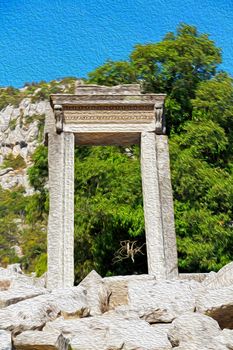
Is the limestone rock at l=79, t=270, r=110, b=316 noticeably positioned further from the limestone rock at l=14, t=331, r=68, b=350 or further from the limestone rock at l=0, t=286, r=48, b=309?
the limestone rock at l=14, t=331, r=68, b=350

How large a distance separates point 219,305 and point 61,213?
4706 mm

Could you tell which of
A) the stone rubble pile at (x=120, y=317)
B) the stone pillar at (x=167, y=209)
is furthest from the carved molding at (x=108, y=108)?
the stone rubble pile at (x=120, y=317)

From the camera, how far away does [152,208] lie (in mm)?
10781

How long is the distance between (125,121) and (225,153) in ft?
20.1

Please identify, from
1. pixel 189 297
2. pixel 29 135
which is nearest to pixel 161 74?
pixel 189 297

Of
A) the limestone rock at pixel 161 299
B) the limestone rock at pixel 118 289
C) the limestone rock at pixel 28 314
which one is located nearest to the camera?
the limestone rock at pixel 28 314

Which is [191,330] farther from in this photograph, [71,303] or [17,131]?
[17,131]

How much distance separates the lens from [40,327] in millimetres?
6215

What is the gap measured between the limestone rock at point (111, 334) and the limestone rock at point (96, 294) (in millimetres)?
1482

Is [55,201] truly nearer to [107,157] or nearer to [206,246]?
[206,246]

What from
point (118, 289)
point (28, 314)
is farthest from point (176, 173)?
point (28, 314)

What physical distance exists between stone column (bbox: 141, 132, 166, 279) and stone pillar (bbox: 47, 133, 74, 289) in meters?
1.51

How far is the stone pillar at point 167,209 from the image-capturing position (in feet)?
34.1

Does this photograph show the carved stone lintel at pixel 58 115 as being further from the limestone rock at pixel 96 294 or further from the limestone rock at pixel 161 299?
the limestone rock at pixel 161 299
